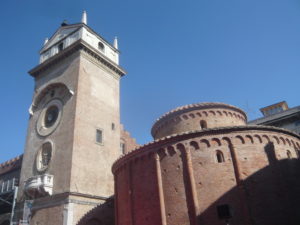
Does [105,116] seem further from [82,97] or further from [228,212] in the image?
[228,212]

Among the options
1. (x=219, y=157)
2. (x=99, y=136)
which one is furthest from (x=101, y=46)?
(x=219, y=157)

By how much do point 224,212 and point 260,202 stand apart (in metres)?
1.88

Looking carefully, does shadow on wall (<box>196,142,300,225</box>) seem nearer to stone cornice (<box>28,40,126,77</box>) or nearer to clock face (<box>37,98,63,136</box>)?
clock face (<box>37,98,63,136</box>)

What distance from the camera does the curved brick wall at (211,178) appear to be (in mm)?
14286

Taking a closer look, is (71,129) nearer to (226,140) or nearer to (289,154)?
(226,140)

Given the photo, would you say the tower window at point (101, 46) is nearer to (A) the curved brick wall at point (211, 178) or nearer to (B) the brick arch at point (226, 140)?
(A) the curved brick wall at point (211, 178)

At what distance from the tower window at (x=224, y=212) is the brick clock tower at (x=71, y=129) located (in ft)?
34.0

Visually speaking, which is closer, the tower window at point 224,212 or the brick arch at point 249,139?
the tower window at point 224,212

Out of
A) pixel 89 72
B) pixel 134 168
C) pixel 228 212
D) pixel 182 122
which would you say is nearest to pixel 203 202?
pixel 228 212

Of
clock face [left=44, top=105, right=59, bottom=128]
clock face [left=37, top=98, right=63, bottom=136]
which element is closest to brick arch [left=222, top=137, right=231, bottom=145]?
clock face [left=37, top=98, right=63, bottom=136]

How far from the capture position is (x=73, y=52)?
26703mm

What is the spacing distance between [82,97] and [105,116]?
283 centimetres

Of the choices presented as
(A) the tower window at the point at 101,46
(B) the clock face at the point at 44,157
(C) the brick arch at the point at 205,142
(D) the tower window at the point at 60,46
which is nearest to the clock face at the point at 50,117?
(B) the clock face at the point at 44,157

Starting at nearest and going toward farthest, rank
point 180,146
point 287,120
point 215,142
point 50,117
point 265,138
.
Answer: point 215,142, point 180,146, point 265,138, point 50,117, point 287,120
